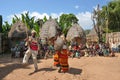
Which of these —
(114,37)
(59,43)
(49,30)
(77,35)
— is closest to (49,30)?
(49,30)

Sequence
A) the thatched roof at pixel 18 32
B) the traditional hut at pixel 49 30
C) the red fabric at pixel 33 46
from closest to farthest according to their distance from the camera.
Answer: the red fabric at pixel 33 46
the thatched roof at pixel 18 32
the traditional hut at pixel 49 30

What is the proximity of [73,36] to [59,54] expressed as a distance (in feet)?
39.2

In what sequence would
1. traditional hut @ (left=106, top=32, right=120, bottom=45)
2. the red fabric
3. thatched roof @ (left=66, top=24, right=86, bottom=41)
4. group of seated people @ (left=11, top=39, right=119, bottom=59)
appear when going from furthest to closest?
traditional hut @ (left=106, top=32, right=120, bottom=45) < thatched roof @ (left=66, top=24, right=86, bottom=41) < group of seated people @ (left=11, top=39, right=119, bottom=59) < the red fabric

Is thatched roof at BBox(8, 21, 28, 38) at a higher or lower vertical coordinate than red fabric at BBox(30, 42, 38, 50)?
higher

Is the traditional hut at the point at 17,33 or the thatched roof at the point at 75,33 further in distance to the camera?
the thatched roof at the point at 75,33

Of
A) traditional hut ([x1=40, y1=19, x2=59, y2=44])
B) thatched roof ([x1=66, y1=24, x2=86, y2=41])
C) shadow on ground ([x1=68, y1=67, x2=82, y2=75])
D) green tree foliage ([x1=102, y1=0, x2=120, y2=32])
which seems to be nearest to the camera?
shadow on ground ([x1=68, y1=67, x2=82, y2=75])

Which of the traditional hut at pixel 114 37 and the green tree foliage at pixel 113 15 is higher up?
the green tree foliage at pixel 113 15

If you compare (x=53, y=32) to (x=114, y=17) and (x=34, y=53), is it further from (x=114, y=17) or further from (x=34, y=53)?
(x=114, y=17)

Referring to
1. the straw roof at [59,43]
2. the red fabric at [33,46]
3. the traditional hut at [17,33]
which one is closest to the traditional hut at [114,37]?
the traditional hut at [17,33]

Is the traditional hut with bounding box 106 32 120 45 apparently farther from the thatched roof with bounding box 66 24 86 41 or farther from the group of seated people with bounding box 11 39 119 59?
the group of seated people with bounding box 11 39 119 59

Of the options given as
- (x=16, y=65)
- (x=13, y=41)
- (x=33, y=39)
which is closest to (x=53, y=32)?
(x=13, y=41)

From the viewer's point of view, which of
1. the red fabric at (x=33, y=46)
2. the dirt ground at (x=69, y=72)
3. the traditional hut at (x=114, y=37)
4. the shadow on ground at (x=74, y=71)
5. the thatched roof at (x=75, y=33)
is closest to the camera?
the dirt ground at (x=69, y=72)

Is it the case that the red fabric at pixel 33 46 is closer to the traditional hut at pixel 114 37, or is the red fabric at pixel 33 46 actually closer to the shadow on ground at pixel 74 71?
the shadow on ground at pixel 74 71

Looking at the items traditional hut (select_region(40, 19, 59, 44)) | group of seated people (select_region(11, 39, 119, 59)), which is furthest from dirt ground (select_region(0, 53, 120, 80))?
traditional hut (select_region(40, 19, 59, 44))
